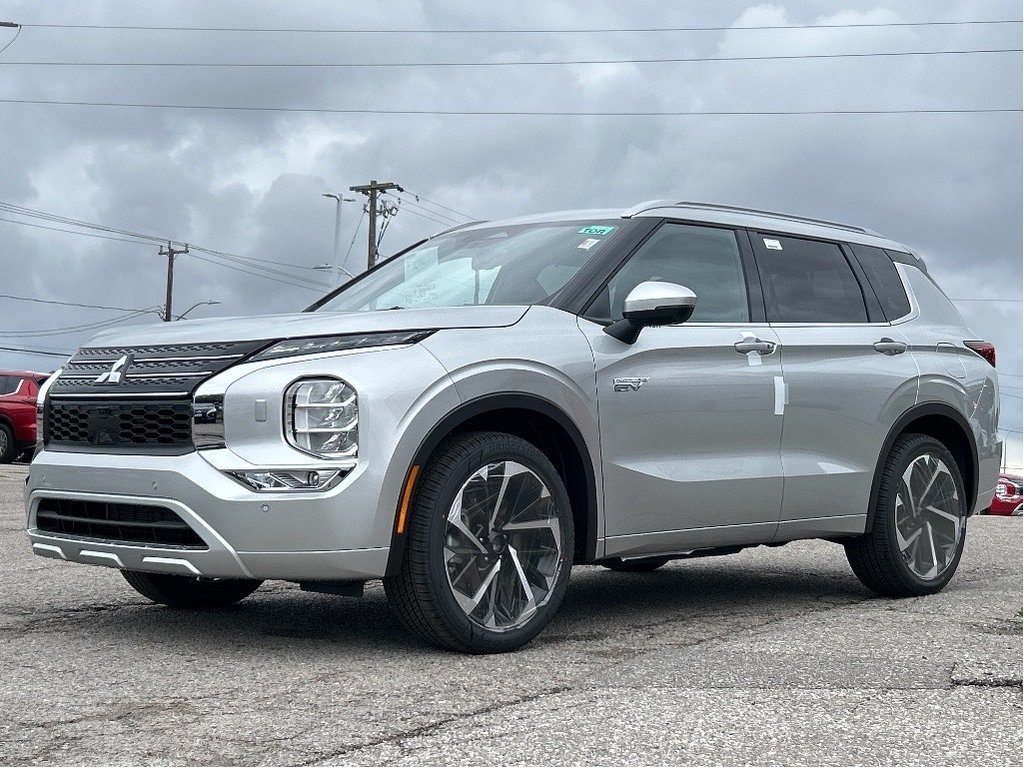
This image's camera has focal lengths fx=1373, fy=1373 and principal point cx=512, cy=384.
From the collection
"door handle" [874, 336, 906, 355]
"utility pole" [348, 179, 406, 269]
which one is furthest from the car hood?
"utility pole" [348, 179, 406, 269]

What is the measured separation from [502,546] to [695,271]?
5.94 ft

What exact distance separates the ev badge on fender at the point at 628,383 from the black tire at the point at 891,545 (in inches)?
74.6

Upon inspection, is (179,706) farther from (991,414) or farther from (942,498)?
(991,414)

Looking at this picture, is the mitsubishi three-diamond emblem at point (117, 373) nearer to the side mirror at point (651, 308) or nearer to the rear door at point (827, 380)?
the side mirror at point (651, 308)

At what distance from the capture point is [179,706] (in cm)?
406

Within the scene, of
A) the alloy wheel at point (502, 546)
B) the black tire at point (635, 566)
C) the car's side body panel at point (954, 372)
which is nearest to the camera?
the alloy wheel at point (502, 546)

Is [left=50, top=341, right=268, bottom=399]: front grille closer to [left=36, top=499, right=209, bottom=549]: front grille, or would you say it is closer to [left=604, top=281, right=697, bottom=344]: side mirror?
[left=36, top=499, right=209, bottom=549]: front grille

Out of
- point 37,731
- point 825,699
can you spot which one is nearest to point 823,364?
point 825,699

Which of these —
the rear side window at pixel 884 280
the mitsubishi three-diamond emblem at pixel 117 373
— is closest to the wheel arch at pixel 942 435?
the rear side window at pixel 884 280

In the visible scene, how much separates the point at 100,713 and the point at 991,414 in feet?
17.7

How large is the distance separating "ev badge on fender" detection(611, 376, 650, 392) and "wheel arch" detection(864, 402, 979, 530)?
182 cm

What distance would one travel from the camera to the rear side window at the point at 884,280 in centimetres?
721

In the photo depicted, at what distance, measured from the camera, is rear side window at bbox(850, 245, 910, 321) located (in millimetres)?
7211

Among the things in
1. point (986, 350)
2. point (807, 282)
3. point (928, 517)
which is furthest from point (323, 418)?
point (986, 350)
